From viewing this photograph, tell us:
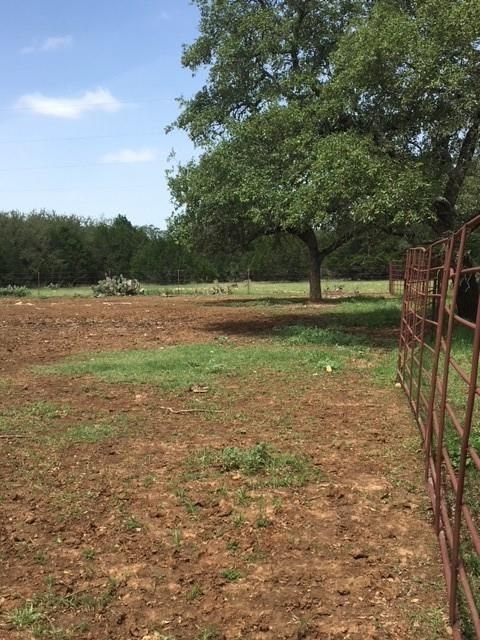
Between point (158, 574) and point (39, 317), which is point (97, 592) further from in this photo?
point (39, 317)

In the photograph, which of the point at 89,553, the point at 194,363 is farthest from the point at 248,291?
the point at 89,553

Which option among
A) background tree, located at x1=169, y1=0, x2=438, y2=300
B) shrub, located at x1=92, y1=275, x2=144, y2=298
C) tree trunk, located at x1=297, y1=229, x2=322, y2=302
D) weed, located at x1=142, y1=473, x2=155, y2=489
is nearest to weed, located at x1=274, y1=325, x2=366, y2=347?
background tree, located at x1=169, y1=0, x2=438, y2=300

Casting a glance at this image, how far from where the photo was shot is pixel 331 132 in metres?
13.1

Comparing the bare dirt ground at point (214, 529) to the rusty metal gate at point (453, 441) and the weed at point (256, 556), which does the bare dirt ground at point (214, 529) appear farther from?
the rusty metal gate at point (453, 441)

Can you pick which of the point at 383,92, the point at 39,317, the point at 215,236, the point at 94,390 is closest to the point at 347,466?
the point at 94,390

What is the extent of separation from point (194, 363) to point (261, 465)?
5063 millimetres

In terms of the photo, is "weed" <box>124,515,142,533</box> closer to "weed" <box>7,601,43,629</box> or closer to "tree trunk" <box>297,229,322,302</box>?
"weed" <box>7,601,43,629</box>

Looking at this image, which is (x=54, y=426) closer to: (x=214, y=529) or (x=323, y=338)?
(x=214, y=529)

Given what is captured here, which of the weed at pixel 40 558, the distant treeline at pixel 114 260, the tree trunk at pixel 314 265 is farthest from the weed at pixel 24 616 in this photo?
the distant treeline at pixel 114 260

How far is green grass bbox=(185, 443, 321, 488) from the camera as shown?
15.6ft

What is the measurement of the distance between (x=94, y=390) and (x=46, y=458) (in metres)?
2.85

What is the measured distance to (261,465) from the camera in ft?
16.5

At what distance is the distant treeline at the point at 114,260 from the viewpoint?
56469 mm

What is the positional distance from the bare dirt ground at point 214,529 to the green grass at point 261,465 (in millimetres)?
100
